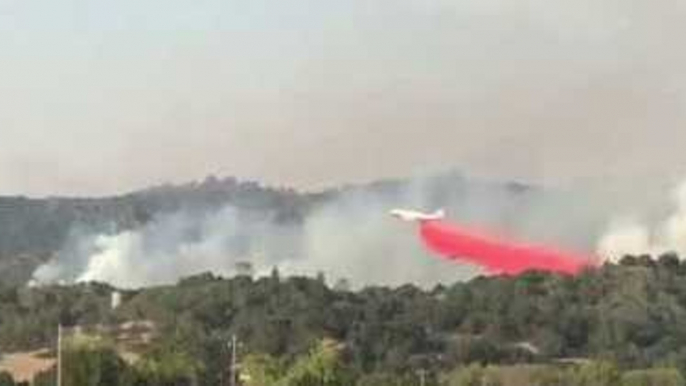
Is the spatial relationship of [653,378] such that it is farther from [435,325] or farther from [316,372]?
[435,325]

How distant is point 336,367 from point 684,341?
7281 centimetres

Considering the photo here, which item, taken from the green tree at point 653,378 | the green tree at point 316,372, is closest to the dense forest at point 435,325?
the green tree at point 653,378

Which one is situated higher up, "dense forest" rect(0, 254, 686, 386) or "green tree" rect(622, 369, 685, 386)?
"dense forest" rect(0, 254, 686, 386)

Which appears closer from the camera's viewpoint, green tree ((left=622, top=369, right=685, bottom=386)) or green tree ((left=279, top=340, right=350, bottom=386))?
green tree ((left=279, top=340, right=350, bottom=386))

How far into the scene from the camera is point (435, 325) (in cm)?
18138

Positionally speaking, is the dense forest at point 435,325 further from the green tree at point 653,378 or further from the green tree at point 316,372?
the green tree at point 316,372

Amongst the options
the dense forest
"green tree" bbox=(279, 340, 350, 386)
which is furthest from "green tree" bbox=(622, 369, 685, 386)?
"green tree" bbox=(279, 340, 350, 386)

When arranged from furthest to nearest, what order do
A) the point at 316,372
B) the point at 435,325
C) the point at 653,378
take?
1. the point at 435,325
2. the point at 653,378
3. the point at 316,372

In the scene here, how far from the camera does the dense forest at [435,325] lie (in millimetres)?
146375

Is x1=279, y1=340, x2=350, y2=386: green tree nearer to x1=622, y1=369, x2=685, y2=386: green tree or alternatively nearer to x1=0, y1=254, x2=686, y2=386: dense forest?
x1=0, y1=254, x2=686, y2=386: dense forest

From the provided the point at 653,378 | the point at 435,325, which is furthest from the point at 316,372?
the point at 435,325

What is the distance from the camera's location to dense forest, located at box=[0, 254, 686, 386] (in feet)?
480

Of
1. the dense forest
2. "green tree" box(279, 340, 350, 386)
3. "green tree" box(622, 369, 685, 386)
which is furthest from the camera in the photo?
the dense forest

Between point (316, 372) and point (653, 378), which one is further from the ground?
point (653, 378)
